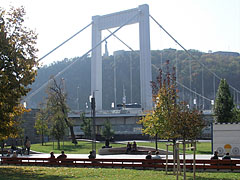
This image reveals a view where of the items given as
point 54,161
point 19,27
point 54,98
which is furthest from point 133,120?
point 19,27

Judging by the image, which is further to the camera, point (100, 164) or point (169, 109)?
point (100, 164)

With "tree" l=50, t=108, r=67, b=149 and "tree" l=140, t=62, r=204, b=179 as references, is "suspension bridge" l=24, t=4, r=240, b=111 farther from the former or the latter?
"tree" l=140, t=62, r=204, b=179

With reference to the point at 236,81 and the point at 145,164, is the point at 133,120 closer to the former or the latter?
the point at 145,164

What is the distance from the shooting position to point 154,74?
92125mm

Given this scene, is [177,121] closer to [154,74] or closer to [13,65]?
[13,65]

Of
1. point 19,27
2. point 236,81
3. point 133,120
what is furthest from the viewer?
point 236,81

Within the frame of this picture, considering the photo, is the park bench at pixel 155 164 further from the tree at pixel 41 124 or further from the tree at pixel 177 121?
the tree at pixel 41 124

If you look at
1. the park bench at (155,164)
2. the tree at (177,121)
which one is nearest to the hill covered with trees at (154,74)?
the park bench at (155,164)

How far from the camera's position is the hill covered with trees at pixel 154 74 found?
8988cm

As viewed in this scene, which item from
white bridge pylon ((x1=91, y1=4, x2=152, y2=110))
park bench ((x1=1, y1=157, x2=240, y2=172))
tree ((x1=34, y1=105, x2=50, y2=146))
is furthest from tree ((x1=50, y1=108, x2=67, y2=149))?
park bench ((x1=1, y1=157, x2=240, y2=172))

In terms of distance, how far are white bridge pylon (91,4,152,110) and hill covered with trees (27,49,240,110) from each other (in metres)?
31.3

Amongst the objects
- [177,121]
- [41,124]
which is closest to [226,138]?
[177,121]

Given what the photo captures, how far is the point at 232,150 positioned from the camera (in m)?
25.5

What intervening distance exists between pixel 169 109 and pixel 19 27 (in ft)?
24.0
